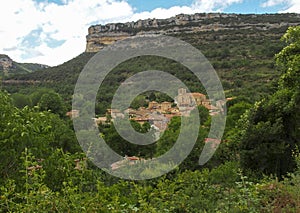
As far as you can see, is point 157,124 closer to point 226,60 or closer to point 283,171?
point 283,171

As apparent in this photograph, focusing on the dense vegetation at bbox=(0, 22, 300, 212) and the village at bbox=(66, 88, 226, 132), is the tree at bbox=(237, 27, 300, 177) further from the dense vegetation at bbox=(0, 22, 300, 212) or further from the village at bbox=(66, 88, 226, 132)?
the village at bbox=(66, 88, 226, 132)

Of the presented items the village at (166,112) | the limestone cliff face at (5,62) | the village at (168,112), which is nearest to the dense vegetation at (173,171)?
the village at (166,112)

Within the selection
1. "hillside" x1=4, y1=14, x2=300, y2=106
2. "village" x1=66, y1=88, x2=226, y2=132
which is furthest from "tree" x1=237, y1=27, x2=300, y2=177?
"hillside" x1=4, y1=14, x2=300, y2=106

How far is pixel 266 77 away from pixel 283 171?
1147 inches

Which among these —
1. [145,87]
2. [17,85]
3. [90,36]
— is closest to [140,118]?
[145,87]

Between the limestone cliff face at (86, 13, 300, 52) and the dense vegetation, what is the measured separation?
52.3m

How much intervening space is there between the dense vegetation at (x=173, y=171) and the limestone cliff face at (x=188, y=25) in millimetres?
52349

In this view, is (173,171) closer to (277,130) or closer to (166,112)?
(277,130)

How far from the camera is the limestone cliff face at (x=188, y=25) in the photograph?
209 feet

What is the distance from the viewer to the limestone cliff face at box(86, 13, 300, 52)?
63.7 m

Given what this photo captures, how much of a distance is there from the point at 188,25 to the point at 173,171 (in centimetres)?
6305

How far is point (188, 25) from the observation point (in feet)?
236

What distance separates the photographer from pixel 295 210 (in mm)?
3727

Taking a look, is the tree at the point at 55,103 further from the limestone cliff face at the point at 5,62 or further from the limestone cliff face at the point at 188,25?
the limestone cliff face at the point at 5,62
